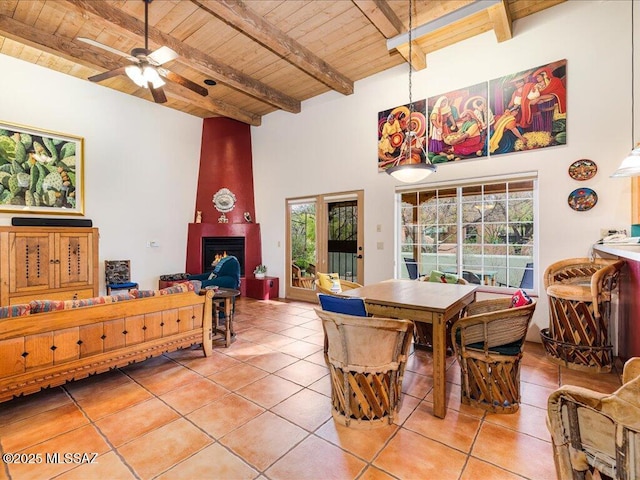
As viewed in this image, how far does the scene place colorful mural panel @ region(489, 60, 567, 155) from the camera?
11.8 ft

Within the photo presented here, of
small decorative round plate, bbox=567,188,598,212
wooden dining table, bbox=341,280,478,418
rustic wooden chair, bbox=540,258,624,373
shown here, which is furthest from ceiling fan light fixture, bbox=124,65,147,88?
small decorative round plate, bbox=567,188,598,212

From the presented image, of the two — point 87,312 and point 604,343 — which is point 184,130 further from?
point 604,343

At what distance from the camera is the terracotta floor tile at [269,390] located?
2459 millimetres

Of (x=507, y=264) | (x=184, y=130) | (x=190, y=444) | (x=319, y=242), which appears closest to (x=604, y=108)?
(x=507, y=264)

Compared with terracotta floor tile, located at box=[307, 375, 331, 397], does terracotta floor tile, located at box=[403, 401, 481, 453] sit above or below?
below

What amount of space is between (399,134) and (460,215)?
1563 millimetres

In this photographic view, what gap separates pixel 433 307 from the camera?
7.15 ft

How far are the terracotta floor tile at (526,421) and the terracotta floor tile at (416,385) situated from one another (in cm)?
51

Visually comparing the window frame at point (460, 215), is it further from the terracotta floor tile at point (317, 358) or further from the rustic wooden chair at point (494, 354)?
the terracotta floor tile at point (317, 358)

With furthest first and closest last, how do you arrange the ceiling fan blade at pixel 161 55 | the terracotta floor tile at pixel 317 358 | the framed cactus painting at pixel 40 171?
the framed cactus painting at pixel 40 171, the terracotta floor tile at pixel 317 358, the ceiling fan blade at pixel 161 55

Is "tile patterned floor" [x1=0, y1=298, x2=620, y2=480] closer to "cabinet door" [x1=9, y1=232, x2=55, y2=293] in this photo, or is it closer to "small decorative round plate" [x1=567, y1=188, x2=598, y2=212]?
"small decorative round plate" [x1=567, y1=188, x2=598, y2=212]

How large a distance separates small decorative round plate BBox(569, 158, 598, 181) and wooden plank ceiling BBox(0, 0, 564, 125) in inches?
70.5

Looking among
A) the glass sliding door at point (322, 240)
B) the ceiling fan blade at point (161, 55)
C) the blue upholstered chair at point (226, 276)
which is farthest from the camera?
Result: the glass sliding door at point (322, 240)

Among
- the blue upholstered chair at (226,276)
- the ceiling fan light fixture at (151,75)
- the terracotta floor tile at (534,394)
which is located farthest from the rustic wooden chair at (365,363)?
the blue upholstered chair at (226,276)
